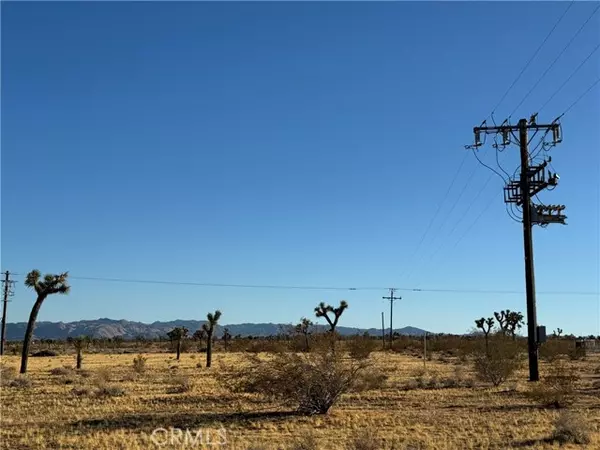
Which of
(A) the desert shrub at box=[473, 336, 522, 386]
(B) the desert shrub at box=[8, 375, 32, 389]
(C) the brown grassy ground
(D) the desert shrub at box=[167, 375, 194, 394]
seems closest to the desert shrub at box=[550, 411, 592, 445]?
(C) the brown grassy ground

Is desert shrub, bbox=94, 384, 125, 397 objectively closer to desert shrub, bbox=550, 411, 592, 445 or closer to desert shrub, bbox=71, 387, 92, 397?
desert shrub, bbox=71, 387, 92, 397

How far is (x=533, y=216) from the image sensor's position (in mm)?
27656

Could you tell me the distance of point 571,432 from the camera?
14406mm

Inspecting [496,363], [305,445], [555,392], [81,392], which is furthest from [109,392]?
[496,363]

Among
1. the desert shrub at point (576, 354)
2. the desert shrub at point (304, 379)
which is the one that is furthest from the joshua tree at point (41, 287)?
the desert shrub at point (576, 354)

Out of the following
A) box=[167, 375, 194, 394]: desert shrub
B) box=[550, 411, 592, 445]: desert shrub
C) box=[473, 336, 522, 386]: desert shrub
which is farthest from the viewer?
box=[473, 336, 522, 386]: desert shrub

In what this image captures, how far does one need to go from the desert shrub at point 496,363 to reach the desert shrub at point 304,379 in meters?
10.6

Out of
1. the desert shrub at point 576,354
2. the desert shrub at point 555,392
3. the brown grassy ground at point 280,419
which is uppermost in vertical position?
the desert shrub at point 576,354

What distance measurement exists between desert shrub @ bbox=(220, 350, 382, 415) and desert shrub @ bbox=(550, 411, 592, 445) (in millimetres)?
6010

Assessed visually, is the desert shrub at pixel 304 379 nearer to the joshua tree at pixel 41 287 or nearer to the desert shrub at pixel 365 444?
the desert shrub at pixel 365 444

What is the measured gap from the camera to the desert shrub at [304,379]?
60.4 ft

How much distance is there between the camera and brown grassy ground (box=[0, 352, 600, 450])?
14413mm

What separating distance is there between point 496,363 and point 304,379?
12.4m

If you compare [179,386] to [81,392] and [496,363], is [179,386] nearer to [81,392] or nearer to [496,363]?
[81,392]
